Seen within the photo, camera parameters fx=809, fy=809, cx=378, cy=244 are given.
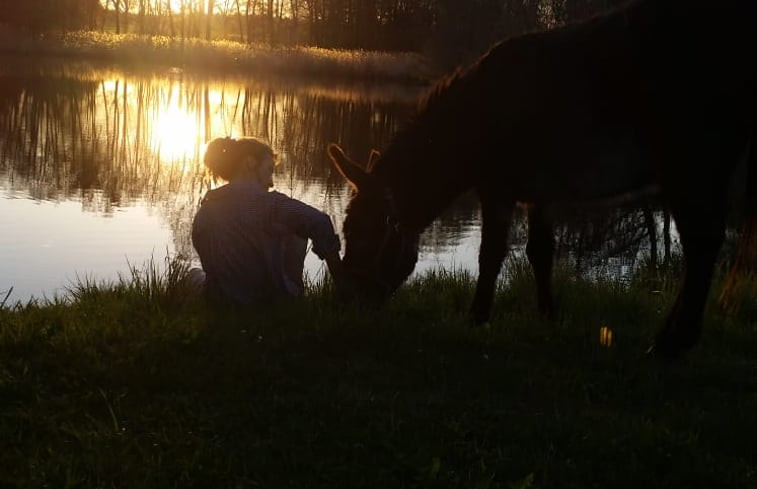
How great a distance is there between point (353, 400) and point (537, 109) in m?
2.40

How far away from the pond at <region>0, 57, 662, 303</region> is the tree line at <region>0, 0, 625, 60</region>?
6.22 meters

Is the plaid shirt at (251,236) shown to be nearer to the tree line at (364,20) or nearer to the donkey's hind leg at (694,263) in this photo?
the donkey's hind leg at (694,263)

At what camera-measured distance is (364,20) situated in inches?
2058

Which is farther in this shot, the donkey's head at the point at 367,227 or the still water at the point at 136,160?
the still water at the point at 136,160

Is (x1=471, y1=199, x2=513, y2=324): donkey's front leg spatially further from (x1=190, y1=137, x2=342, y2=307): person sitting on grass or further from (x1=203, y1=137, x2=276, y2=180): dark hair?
(x1=203, y1=137, x2=276, y2=180): dark hair

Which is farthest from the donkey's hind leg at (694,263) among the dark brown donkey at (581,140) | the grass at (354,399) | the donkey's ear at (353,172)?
the donkey's ear at (353,172)

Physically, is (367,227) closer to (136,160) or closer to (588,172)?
(588,172)

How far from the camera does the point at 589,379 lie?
4605 mm

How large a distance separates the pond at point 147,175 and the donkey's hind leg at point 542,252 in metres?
1.24

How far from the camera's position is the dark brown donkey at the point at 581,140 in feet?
15.5

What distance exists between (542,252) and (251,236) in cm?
212

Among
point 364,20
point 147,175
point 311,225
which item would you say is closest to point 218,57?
point 364,20

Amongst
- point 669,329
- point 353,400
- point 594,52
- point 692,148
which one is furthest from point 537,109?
point 353,400

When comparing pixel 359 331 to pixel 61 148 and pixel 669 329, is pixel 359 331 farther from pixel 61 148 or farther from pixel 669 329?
pixel 61 148
